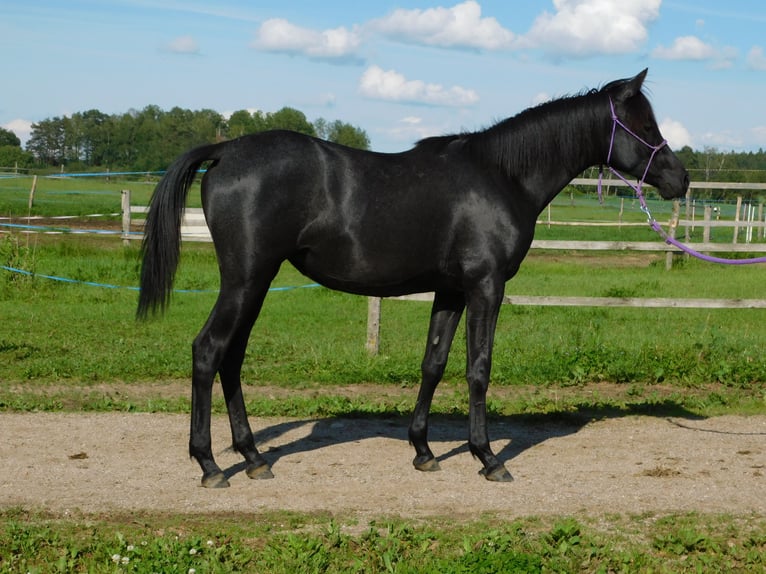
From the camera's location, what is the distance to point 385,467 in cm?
612

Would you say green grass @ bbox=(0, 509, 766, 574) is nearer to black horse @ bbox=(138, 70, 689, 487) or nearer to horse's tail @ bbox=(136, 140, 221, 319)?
black horse @ bbox=(138, 70, 689, 487)

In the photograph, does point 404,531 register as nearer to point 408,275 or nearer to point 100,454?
point 408,275

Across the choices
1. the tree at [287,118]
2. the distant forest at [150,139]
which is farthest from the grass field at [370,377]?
the tree at [287,118]

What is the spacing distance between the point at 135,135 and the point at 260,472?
64.1m

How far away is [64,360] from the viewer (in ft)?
30.5

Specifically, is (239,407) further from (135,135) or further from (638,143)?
(135,135)

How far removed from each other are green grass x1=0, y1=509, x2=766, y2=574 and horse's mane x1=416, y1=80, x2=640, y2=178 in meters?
2.46

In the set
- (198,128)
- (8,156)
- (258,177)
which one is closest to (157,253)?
(258,177)

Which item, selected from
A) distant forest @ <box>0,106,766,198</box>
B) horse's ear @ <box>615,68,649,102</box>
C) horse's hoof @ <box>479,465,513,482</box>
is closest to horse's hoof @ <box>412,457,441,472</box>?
horse's hoof @ <box>479,465,513,482</box>

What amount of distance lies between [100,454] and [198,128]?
51.0m

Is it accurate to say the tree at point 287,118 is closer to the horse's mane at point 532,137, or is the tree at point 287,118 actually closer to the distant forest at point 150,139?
the distant forest at point 150,139

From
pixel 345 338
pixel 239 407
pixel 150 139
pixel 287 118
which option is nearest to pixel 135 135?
pixel 150 139

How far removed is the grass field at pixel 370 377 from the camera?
436 centimetres

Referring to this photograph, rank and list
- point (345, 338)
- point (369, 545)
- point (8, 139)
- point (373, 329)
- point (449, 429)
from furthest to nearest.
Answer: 1. point (8, 139)
2. point (345, 338)
3. point (373, 329)
4. point (449, 429)
5. point (369, 545)
